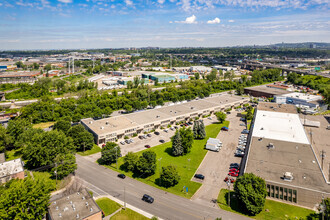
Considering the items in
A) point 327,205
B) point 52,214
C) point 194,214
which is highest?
point 327,205

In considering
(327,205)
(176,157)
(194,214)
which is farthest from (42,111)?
(327,205)

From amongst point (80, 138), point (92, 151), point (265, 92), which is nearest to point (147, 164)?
point (92, 151)

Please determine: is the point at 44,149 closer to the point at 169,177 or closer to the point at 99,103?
the point at 169,177

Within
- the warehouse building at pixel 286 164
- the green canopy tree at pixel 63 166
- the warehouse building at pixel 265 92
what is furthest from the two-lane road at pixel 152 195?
the warehouse building at pixel 265 92

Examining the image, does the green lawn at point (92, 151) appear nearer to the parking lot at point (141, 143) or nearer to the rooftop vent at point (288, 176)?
the parking lot at point (141, 143)

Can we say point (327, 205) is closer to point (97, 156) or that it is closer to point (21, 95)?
point (97, 156)

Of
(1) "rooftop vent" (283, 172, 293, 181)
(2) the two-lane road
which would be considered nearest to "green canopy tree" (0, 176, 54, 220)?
(2) the two-lane road
